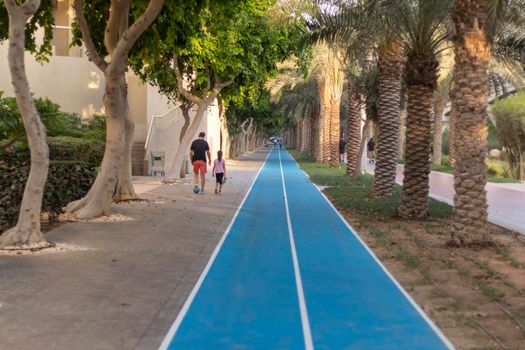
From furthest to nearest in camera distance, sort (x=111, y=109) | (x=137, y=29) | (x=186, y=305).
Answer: (x=111, y=109)
(x=137, y=29)
(x=186, y=305)

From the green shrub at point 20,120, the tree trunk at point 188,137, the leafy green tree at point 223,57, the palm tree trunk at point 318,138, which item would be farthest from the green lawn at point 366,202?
the palm tree trunk at point 318,138

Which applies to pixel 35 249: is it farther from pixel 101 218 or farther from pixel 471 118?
pixel 471 118

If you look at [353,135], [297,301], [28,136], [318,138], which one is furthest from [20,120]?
[318,138]

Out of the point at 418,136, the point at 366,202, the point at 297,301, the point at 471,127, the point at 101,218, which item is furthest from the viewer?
the point at 366,202

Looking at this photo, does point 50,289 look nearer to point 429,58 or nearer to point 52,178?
point 52,178

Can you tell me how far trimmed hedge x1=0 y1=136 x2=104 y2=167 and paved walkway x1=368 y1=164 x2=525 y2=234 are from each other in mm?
9966

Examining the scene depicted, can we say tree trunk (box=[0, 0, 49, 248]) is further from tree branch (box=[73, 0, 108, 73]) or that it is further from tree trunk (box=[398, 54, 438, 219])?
tree trunk (box=[398, 54, 438, 219])

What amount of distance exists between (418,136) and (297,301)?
31.9ft

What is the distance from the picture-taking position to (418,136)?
1677cm

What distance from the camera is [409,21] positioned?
16.7 meters

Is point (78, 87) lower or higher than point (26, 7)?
higher

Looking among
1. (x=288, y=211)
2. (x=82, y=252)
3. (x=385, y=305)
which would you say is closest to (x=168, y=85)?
(x=288, y=211)

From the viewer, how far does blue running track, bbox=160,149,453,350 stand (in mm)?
6426

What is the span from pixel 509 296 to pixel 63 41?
29813 mm
